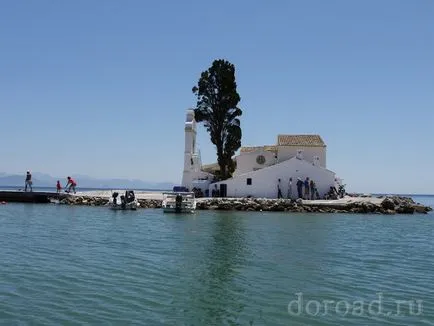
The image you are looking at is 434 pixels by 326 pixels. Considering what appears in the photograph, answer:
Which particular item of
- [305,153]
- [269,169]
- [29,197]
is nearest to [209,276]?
[269,169]

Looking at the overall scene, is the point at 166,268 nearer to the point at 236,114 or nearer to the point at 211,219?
the point at 211,219

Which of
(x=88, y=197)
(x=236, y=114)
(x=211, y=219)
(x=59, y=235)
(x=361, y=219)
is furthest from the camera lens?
(x=236, y=114)

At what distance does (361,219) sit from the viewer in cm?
4431

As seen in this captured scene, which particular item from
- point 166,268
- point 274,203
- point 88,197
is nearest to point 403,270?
point 166,268

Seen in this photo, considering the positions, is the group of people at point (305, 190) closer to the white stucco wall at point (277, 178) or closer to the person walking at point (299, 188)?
the person walking at point (299, 188)

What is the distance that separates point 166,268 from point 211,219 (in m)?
20.5

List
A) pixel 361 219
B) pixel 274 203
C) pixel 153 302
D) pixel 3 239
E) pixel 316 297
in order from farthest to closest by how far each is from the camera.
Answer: pixel 274 203, pixel 361 219, pixel 3 239, pixel 316 297, pixel 153 302

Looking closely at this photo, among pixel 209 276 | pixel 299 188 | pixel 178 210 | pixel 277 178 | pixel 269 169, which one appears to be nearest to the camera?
pixel 209 276

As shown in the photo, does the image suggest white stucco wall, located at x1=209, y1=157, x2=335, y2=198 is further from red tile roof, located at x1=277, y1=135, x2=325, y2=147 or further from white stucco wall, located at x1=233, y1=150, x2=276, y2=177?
red tile roof, located at x1=277, y1=135, x2=325, y2=147

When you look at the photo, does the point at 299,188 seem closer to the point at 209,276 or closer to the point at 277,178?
the point at 277,178

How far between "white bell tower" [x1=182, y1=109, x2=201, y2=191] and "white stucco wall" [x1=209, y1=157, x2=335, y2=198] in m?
4.58

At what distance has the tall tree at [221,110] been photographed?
59.8 m

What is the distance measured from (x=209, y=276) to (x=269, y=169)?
39251 millimetres

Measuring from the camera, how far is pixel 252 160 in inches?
2452
